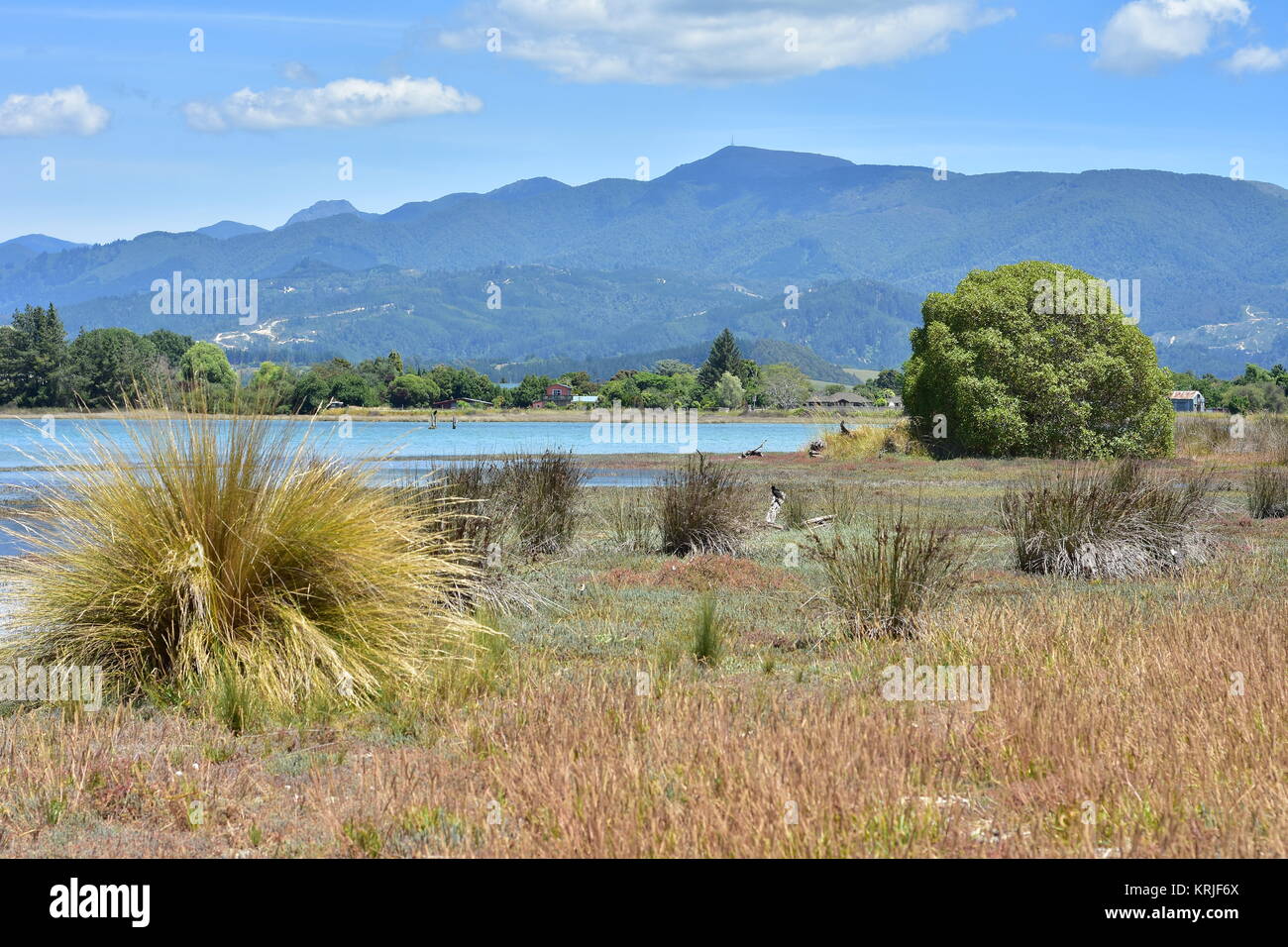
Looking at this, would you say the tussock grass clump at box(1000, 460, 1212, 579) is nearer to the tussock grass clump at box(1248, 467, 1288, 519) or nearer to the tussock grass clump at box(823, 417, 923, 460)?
the tussock grass clump at box(1248, 467, 1288, 519)

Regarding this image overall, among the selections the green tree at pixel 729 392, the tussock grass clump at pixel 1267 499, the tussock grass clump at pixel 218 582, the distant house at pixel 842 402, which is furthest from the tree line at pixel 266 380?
the tussock grass clump at pixel 1267 499

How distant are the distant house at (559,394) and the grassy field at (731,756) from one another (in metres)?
104

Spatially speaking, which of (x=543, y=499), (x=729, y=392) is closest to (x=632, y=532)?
(x=543, y=499)

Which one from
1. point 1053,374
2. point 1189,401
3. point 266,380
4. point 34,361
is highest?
point 34,361

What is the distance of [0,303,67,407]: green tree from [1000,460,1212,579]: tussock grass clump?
39712 mm

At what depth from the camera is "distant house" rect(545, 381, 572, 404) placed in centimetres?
11375

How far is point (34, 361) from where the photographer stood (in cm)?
5481

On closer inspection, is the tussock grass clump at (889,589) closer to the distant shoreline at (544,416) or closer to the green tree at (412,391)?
the distant shoreline at (544,416)

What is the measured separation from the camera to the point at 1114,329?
1219 inches

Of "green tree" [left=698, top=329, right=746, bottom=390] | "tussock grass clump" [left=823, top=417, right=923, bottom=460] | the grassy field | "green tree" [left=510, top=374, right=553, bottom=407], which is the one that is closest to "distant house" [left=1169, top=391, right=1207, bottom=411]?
"green tree" [left=698, top=329, right=746, bottom=390]

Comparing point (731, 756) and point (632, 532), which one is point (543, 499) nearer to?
point (632, 532)

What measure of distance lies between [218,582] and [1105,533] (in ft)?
30.3

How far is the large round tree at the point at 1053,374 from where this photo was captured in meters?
30.4
